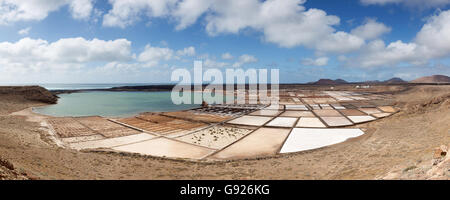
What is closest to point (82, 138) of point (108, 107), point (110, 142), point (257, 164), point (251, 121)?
point (110, 142)

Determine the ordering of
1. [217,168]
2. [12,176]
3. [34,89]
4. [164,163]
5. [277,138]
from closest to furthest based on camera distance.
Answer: [12,176]
[217,168]
[164,163]
[277,138]
[34,89]

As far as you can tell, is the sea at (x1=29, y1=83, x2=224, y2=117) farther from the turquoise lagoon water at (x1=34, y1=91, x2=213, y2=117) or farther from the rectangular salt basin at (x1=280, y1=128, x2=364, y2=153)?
the rectangular salt basin at (x1=280, y1=128, x2=364, y2=153)

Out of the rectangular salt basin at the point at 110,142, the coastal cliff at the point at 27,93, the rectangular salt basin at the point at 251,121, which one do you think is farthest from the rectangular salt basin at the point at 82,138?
the coastal cliff at the point at 27,93

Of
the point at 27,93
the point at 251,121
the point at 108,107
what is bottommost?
the point at 251,121

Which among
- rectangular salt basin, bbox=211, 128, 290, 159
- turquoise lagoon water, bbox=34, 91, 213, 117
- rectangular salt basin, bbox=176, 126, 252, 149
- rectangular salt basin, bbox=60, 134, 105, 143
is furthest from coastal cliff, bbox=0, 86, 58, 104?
rectangular salt basin, bbox=211, 128, 290, 159

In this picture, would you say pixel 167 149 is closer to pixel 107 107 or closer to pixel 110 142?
pixel 110 142

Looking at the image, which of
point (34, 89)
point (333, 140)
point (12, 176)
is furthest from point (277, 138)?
point (34, 89)
